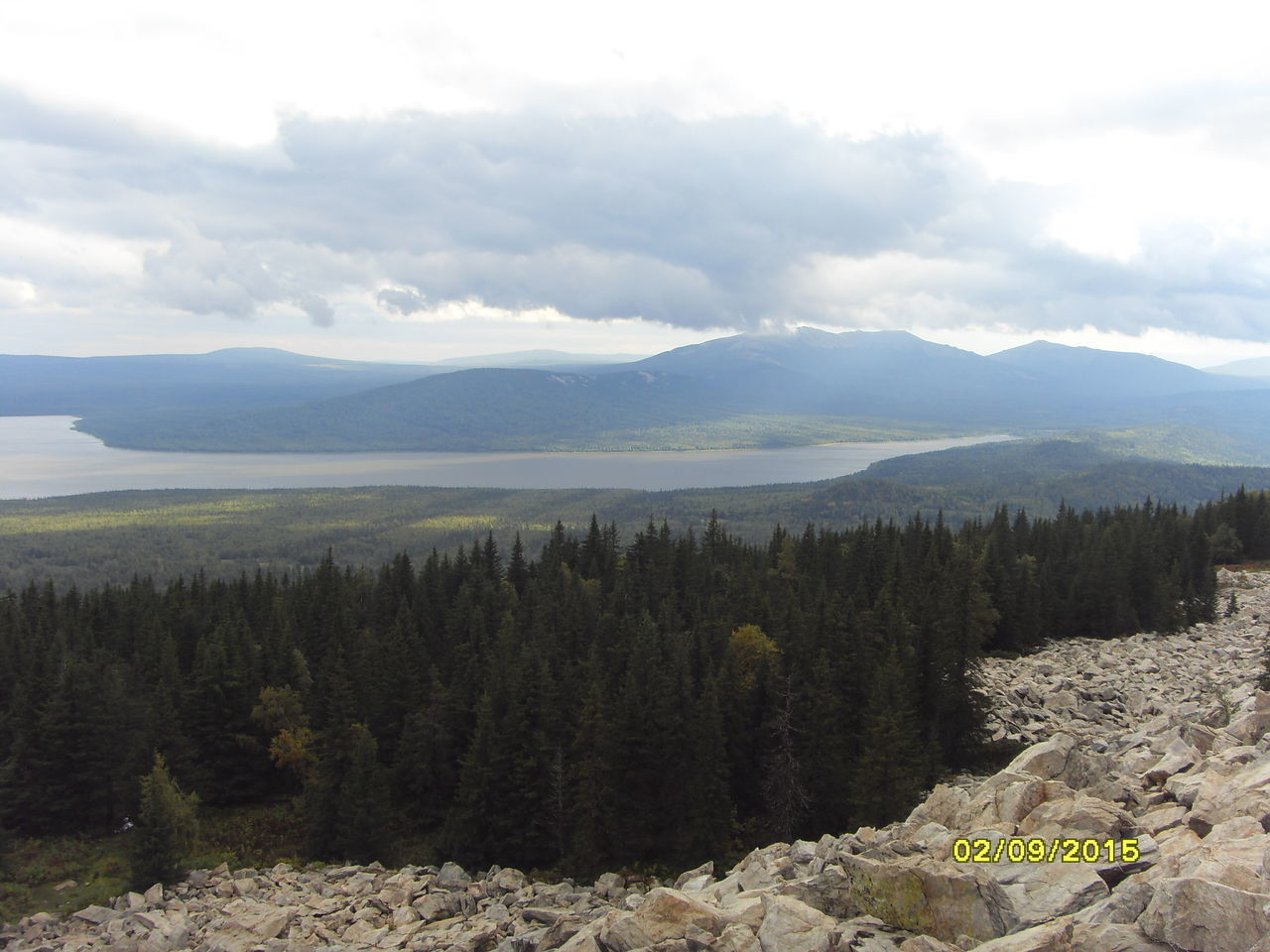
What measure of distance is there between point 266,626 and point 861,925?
62.3 metres

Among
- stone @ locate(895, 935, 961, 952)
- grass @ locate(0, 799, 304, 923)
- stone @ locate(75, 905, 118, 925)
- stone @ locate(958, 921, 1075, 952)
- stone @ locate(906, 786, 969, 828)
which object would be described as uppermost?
stone @ locate(958, 921, 1075, 952)

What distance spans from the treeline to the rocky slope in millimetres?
5364

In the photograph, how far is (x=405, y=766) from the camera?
154ft

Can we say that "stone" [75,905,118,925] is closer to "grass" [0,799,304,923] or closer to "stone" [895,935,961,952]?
"grass" [0,799,304,923]

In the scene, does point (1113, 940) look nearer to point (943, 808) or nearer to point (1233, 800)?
point (1233, 800)

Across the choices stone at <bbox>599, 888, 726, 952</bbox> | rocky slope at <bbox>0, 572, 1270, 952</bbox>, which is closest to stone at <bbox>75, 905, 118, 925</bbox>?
rocky slope at <bbox>0, 572, 1270, 952</bbox>

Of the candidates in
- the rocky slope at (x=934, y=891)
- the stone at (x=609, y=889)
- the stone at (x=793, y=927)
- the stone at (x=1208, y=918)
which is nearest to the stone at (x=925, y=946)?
the rocky slope at (x=934, y=891)

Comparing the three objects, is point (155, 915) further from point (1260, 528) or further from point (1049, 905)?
point (1260, 528)

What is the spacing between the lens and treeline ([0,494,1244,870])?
128 ft

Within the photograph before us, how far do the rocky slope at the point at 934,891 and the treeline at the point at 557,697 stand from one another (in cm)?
536

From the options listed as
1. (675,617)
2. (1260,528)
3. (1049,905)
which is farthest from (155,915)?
(1260,528)

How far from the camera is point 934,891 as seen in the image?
15.2 m

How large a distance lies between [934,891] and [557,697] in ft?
102

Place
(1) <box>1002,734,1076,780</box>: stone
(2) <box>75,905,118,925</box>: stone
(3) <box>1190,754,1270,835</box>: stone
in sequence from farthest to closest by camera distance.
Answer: (2) <box>75,905,118,925</box>: stone, (1) <box>1002,734,1076,780</box>: stone, (3) <box>1190,754,1270,835</box>: stone
